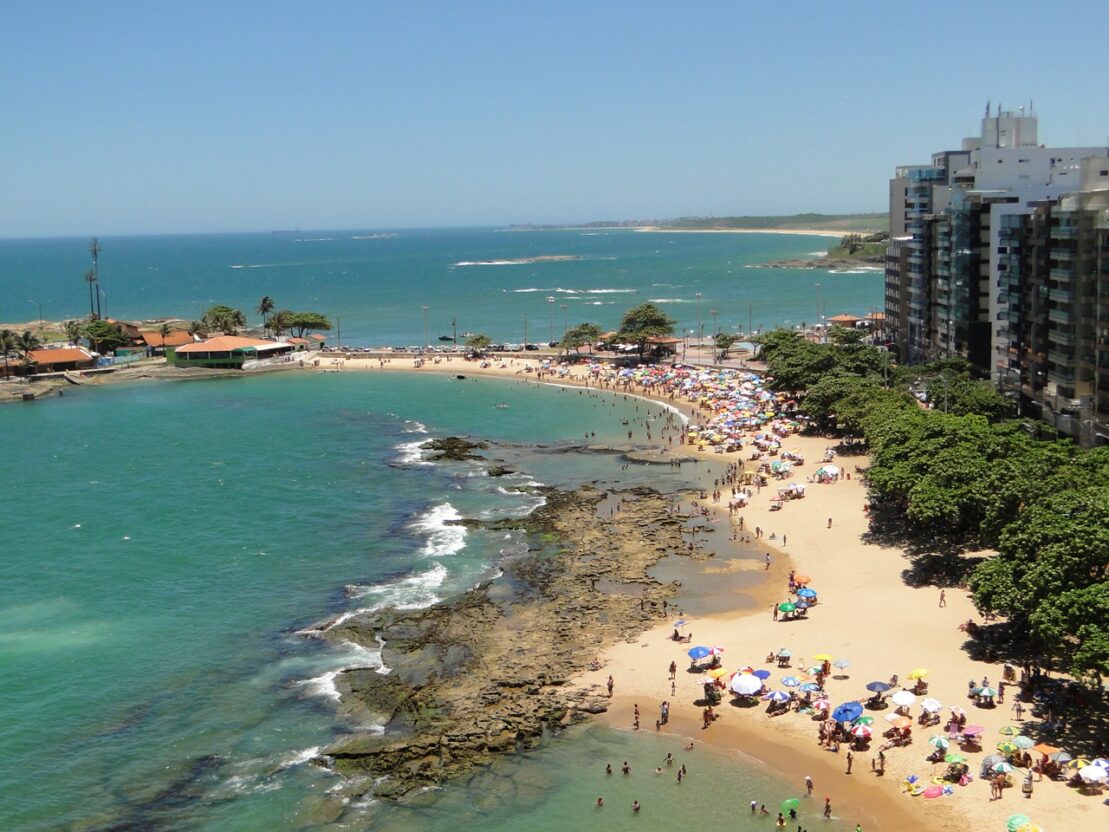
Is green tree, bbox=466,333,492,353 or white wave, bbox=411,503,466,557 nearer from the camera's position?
white wave, bbox=411,503,466,557

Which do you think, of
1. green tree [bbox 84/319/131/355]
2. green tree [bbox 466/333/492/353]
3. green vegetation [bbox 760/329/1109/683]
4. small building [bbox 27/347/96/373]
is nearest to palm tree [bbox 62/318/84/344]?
green tree [bbox 84/319/131/355]

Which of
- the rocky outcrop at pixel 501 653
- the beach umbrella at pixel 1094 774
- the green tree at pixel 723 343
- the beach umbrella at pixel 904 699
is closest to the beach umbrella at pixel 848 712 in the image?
the beach umbrella at pixel 904 699

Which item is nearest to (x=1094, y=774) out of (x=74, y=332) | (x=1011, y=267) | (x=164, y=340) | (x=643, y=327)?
(x=1011, y=267)

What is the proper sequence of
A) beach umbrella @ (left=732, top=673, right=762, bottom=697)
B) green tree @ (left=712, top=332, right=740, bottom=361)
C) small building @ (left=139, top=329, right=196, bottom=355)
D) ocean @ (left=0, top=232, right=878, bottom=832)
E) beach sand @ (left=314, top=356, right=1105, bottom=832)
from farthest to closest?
small building @ (left=139, top=329, right=196, bottom=355) < green tree @ (left=712, top=332, right=740, bottom=361) < beach umbrella @ (left=732, top=673, right=762, bottom=697) < ocean @ (left=0, top=232, right=878, bottom=832) < beach sand @ (left=314, top=356, right=1105, bottom=832)

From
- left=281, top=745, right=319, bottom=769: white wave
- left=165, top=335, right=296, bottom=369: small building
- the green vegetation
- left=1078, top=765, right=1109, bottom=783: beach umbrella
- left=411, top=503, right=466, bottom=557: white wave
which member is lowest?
left=281, top=745, right=319, bottom=769: white wave

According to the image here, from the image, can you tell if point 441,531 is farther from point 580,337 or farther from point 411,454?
point 580,337

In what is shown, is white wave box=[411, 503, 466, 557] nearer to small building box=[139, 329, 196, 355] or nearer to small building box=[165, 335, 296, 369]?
small building box=[165, 335, 296, 369]

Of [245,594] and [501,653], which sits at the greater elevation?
[245,594]
